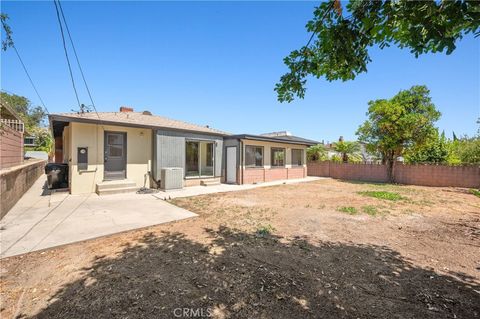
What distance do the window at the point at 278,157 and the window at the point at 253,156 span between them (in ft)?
3.85

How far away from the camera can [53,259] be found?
3.31 metres

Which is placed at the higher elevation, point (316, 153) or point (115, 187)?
point (316, 153)

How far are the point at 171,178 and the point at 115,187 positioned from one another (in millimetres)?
2184

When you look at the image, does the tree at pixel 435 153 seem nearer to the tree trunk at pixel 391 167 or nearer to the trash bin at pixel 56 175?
the tree trunk at pixel 391 167

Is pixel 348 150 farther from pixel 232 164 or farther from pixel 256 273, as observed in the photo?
pixel 256 273

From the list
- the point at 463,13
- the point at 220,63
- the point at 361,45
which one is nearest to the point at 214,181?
the point at 220,63

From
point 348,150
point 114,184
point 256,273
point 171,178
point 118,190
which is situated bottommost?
point 256,273

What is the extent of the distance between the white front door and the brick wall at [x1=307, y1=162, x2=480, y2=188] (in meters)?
9.51

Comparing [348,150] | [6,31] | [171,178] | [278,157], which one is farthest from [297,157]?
[6,31]

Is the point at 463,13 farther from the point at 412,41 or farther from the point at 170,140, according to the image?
the point at 170,140

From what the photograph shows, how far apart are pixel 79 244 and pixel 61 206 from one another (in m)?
3.41

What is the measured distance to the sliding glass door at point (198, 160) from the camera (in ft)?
37.0

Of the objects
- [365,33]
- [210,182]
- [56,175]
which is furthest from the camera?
[210,182]

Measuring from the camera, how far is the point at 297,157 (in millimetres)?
16328
